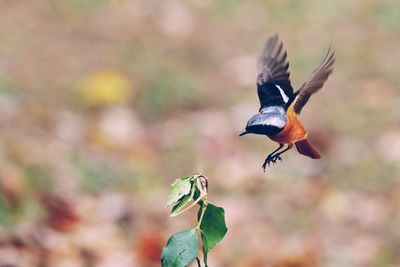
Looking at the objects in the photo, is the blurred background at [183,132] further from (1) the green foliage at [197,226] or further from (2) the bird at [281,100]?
(2) the bird at [281,100]

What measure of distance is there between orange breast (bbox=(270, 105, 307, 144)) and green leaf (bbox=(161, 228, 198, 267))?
375 mm

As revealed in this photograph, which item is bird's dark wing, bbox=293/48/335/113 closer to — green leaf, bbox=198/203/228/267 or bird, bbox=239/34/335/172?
bird, bbox=239/34/335/172

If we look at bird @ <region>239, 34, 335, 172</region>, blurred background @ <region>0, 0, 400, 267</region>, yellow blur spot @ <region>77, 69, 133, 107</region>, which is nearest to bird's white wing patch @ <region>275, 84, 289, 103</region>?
bird @ <region>239, 34, 335, 172</region>

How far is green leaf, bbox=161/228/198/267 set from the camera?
4.26ft

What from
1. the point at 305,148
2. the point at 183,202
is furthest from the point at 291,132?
the point at 183,202

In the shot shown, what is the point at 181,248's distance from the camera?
132cm

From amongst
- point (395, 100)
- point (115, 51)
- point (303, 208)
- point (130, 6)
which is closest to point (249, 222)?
point (303, 208)

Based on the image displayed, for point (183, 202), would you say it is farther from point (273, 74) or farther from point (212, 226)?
point (273, 74)

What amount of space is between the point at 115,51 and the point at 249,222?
2.20 meters

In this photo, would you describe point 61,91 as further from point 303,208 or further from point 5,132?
point 303,208

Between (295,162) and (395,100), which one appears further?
(395,100)

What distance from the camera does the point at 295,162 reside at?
4.85 metres

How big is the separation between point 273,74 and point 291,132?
14 cm

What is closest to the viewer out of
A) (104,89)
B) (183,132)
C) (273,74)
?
(273,74)
